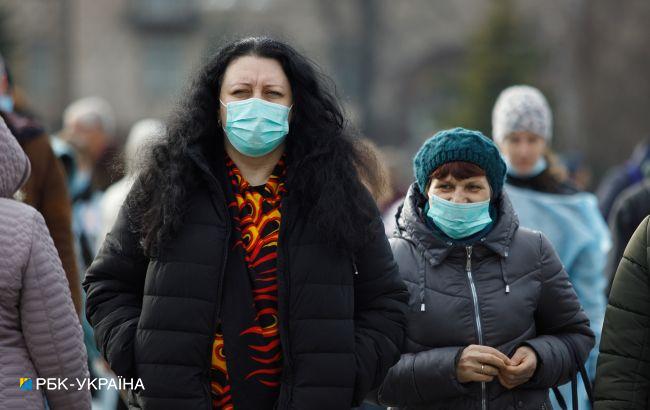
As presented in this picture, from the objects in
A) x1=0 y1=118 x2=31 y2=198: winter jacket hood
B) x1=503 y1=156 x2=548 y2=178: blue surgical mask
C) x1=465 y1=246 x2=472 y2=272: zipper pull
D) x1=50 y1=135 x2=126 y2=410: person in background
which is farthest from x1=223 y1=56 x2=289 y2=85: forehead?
x1=50 y1=135 x2=126 y2=410: person in background

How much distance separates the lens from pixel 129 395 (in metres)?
4.27

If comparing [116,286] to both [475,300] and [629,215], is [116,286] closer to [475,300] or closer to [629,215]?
[475,300]

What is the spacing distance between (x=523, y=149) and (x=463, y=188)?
7.32 ft

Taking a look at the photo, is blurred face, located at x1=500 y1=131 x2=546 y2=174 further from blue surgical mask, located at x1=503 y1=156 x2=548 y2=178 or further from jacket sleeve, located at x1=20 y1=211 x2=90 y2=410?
jacket sleeve, located at x1=20 y1=211 x2=90 y2=410

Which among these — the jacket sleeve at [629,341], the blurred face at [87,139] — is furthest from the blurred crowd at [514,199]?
the blurred face at [87,139]

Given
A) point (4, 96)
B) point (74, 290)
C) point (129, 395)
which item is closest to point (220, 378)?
point (129, 395)

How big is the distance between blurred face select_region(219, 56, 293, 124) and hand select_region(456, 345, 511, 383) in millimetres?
1143

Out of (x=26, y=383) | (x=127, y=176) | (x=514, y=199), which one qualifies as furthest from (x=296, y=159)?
(x=514, y=199)

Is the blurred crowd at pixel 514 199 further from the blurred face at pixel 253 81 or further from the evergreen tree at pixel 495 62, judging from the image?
the evergreen tree at pixel 495 62

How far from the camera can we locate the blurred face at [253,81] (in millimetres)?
4418

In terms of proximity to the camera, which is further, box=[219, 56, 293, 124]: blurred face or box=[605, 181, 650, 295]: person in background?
box=[605, 181, 650, 295]: person in background

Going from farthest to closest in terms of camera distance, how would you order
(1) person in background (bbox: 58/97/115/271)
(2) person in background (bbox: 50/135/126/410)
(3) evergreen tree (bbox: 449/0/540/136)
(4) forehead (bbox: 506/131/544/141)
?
1. (3) evergreen tree (bbox: 449/0/540/136)
2. (1) person in background (bbox: 58/97/115/271)
3. (2) person in background (bbox: 50/135/126/410)
4. (4) forehead (bbox: 506/131/544/141)

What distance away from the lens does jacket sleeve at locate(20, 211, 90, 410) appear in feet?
13.7

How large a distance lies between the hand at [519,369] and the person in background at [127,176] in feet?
5.00
